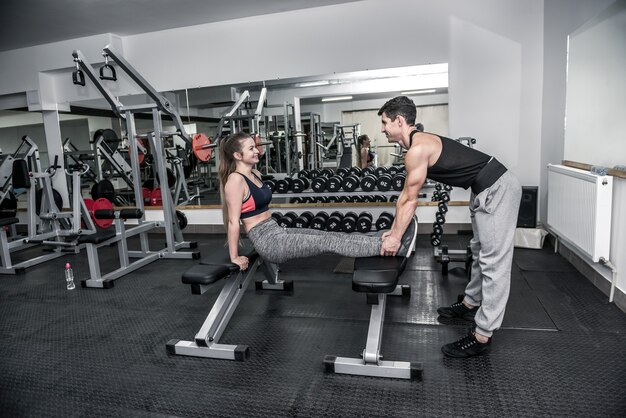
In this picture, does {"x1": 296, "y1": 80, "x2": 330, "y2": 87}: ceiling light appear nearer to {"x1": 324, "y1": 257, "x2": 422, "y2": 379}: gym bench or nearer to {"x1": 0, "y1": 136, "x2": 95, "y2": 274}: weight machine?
{"x1": 0, "y1": 136, "x2": 95, "y2": 274}: weight machine

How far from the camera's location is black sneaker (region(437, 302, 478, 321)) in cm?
220

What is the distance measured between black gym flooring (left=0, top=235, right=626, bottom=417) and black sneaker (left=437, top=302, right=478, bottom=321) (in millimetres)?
67

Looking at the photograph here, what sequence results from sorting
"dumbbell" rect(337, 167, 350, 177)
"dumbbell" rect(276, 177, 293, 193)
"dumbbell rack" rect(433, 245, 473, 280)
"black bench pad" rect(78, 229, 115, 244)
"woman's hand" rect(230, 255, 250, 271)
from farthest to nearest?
"dumbbell" rect(337, 167, 350, 177) → "dumbbell" rect(276, 177, 293, 193) → "black bench pad" rect(78, 229, 115, 244) → "dumbbell rack" rect(433, 245, 473, 280) → "woman's hand" rect(230, 255, 250, 271)

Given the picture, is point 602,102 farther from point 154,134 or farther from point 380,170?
point 154,134

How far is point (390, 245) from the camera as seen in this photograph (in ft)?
6.05

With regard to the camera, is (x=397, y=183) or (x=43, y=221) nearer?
(x=397, y=183)

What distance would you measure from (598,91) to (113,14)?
13.9 feet

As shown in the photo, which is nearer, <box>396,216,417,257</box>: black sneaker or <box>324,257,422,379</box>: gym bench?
<box>324,257,422,379</box>: gym bench

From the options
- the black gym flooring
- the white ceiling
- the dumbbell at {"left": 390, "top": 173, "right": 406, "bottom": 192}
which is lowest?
the black gym flooring

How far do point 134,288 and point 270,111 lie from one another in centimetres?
241

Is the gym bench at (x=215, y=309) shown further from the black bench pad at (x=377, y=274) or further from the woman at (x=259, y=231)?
the black bench pad at (x=377, y=274)

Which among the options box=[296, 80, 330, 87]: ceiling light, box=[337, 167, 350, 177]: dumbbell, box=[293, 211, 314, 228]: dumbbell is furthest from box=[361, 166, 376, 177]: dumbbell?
box=[296, 80, 330, 87]: ceiling light

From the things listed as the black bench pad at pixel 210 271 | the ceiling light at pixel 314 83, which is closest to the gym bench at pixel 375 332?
the black bench pad at pixel 210 271

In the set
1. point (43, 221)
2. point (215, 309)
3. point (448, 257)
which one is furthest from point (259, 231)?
point (43, 221)
